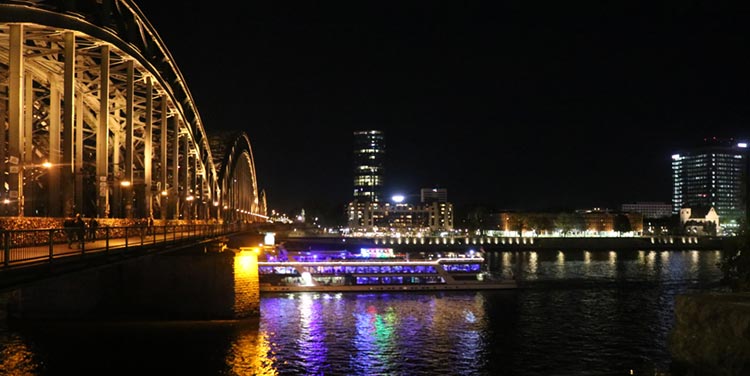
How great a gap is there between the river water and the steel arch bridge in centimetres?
738

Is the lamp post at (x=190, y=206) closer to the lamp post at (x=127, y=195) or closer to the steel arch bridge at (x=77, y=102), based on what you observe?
the steel arch bridge at (x=77, y=102)

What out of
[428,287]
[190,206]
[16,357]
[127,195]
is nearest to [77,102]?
[127,195]

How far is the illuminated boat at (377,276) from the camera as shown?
73250 mm

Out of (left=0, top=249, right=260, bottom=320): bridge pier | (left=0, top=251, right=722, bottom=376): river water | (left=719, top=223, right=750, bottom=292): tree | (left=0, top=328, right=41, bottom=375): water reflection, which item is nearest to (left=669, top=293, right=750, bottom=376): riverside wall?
(left=0, top=251, right=722, bottom=376): river water

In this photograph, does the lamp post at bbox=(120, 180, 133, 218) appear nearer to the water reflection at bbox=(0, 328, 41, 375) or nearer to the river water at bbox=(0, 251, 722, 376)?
the river water at bbox=(0, 251, 722, 376)

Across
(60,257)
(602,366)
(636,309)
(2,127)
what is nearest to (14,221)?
(60,257)

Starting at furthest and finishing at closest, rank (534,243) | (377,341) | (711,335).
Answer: (534,243) < (377,341) < (711,335)

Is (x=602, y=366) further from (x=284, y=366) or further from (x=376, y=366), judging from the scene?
(x=284, y=366)

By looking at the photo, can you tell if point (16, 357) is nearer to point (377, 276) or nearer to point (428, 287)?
point (377, 276)

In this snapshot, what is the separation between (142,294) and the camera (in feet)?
153

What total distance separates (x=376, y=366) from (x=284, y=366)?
4.60 meters

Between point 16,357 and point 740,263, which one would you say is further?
point 16,357

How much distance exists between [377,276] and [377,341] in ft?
101

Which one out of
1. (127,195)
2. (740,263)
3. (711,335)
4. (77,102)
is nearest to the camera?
(711,335)
